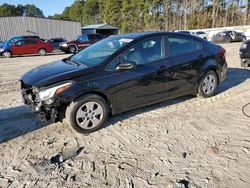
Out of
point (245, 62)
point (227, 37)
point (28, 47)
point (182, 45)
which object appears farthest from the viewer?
point (227, 37)

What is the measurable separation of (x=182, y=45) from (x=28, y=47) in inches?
700

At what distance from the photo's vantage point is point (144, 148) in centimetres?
370

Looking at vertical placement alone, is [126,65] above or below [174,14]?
below

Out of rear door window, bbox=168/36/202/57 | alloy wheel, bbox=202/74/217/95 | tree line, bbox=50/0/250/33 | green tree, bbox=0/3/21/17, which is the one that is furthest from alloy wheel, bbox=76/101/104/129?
green tree, bbox=0/3/21/17

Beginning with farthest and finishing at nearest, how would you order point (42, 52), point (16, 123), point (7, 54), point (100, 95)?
1. point (42, 52)
2. point (7, 54)
3. point (16, 123)
4. point (100, 95)

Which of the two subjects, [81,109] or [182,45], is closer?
[81,109]

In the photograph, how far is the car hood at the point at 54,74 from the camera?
3.98m

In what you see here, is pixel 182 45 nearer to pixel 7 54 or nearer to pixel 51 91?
pixel 51 91

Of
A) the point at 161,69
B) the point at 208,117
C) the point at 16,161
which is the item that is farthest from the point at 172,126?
the point at 16,161

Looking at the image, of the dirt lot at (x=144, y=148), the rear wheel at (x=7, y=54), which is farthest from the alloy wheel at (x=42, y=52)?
the dirt lot at (x=144, y=148)

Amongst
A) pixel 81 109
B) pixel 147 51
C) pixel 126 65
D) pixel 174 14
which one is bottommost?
pixel 81 109

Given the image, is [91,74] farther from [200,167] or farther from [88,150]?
[200,167]

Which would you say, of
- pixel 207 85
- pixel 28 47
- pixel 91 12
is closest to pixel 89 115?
pixel 207 85

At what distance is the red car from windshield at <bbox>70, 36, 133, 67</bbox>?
55.1 feet
